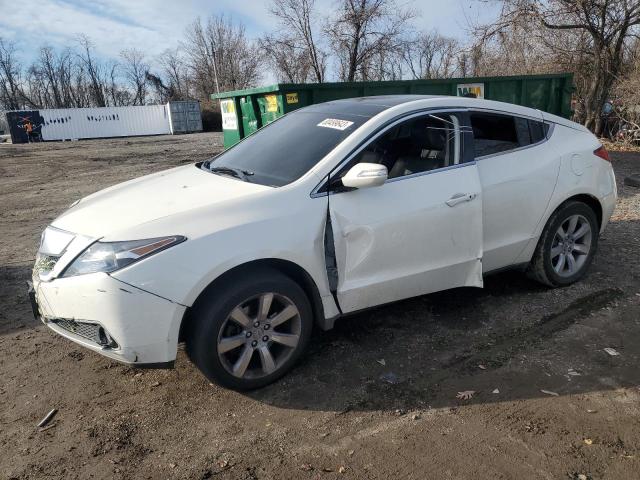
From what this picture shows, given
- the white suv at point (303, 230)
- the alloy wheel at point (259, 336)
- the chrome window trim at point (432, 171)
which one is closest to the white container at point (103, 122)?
the white suv at point (303, 230)

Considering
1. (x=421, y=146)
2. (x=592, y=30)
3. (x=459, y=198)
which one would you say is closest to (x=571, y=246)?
(x=459, y=198)

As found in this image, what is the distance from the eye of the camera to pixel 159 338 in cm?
279

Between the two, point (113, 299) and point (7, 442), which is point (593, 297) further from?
point (7, 442)

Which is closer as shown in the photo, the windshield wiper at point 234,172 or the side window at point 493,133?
the windshield wiper at point 234,172

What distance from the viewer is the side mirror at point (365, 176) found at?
311 cm

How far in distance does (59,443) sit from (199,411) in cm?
75

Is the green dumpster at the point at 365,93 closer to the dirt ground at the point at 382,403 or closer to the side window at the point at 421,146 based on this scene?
the side window at the point at 421,146

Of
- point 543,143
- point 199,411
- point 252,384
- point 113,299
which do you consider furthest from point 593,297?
point 113,299

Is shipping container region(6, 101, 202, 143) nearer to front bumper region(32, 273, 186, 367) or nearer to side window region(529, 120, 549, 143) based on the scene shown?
side window region(529, 120, 549, 143)

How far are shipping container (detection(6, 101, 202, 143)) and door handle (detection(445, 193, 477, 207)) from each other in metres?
41.3

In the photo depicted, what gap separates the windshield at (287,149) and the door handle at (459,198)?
828 mm

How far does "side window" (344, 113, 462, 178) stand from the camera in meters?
3.70

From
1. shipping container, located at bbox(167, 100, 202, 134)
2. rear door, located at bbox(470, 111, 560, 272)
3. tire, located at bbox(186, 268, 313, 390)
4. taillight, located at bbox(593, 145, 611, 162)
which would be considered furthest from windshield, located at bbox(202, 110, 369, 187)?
shipping container, located at bbox(167, 100, 202, 134)

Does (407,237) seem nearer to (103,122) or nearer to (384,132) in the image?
(384,132)
